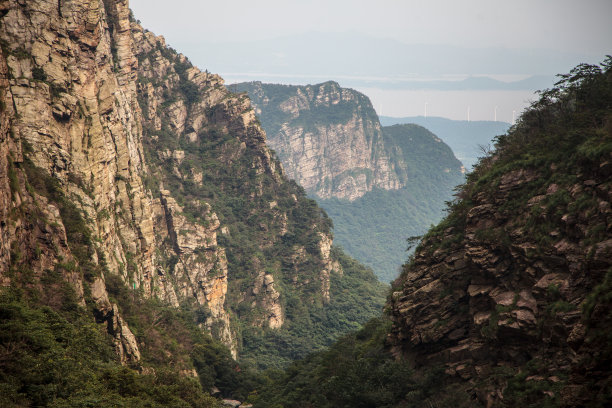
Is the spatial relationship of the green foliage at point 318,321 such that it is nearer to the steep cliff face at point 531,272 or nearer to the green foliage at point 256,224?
the green foliage at point 256,224

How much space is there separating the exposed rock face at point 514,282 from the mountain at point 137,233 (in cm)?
2437

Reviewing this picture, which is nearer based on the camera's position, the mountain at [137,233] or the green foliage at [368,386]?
the green foliage at [368,386]

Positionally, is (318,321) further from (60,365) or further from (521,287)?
(60,365)

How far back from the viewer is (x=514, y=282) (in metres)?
40.1

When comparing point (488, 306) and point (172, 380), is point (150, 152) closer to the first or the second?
point (172, 380)

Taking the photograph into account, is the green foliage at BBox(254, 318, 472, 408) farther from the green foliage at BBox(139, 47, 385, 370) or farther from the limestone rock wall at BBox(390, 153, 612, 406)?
the green foliage at BBox(139, 47, 385, 370)

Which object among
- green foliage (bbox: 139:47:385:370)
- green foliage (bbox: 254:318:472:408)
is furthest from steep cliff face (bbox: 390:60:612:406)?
green foliage (bbox: 139:47:385:370)

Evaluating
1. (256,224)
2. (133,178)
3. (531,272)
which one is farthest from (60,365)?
(256,224)

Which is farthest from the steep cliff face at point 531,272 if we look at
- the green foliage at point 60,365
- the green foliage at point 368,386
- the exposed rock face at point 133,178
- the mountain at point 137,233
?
the exposed rock face at point 133,178

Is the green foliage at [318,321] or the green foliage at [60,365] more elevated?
the green foliage at [60,365]

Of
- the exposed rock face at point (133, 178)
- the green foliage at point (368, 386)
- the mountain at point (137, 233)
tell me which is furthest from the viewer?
the exposed rock face at point (133, 178)

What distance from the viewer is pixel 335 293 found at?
163125 mm

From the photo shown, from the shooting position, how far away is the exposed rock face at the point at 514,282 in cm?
3231

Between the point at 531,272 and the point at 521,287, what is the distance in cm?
163
